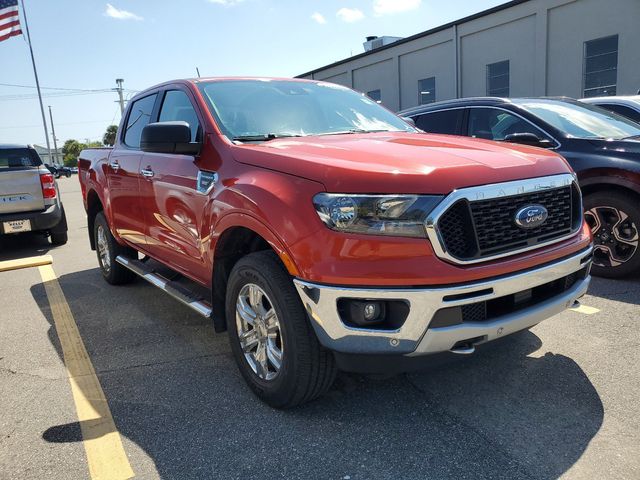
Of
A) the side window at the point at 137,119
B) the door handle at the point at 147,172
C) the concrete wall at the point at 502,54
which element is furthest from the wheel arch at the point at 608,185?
the concrete wall at the point at 502,54

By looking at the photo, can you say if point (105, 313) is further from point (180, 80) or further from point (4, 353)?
point (180, 80)

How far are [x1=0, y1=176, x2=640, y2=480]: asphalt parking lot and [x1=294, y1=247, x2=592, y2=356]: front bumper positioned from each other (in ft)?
0.68

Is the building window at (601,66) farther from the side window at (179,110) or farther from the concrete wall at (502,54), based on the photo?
the side window at (179,110)

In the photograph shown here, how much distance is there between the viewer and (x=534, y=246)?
2.63 m

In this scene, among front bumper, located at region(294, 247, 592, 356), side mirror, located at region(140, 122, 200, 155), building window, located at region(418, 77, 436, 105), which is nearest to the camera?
front bumper, located at region(294, 247, 592, 356)

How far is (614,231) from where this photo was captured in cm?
A: 488

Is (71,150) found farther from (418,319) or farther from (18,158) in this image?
(418,319)

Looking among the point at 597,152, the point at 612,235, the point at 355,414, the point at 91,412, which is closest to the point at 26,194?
the point at 91,412

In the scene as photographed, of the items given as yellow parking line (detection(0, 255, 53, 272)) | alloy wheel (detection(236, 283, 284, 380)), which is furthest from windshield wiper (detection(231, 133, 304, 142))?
yellow parking line (detection(0, 255, 53, 272))

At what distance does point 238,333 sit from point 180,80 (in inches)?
81.4

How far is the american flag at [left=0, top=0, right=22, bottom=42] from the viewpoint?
1975 cm

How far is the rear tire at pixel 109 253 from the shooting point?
17.9ft

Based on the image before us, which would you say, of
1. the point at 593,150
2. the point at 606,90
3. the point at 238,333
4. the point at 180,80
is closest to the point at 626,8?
the point at 606,90

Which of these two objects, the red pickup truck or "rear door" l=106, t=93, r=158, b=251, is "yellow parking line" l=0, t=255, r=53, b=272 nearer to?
"rear door" l=106, t=93, r=158, b=251
